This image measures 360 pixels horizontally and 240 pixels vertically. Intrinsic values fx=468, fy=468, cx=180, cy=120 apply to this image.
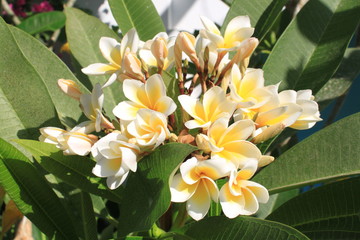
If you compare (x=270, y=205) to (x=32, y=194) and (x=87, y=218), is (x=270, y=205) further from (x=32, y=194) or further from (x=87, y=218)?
(x=32, y=194)

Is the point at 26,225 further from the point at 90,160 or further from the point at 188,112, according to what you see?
the point at 188,112

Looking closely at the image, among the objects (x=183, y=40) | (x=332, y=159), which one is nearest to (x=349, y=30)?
(x=332, y=159)

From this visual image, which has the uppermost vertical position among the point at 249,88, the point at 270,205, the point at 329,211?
the point at 249,88

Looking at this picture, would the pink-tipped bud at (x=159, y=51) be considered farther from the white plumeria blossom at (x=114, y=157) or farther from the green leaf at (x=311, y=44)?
the green leaf at (x=311, y=44)

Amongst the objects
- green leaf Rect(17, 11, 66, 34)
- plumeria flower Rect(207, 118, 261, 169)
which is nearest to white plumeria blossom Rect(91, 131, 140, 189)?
plumeria flower Rect(207, 118, 261, 169)

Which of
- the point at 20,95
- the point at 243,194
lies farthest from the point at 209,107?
the point at 20,95
